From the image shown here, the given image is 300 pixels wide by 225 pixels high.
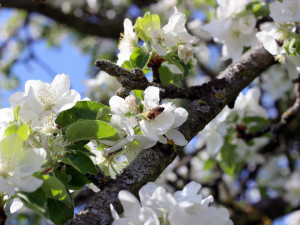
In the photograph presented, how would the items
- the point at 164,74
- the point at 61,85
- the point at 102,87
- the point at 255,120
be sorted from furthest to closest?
1. the point at 102,87
2. the point at 255,120
3. the point at 164,74
4. the point at 61,85

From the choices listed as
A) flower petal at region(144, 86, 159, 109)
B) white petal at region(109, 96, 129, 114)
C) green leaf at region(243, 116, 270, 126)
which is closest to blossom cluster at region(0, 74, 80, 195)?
white petal at region(109, 96, 129, 114)

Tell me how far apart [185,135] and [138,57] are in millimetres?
367

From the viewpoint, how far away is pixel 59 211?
109cm

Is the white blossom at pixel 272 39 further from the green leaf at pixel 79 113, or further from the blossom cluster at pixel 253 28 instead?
the green leaf at pixel 79 113

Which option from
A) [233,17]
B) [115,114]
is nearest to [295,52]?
[233,17]

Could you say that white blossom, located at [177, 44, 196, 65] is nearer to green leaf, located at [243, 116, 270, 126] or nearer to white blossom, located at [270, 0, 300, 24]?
white blossom, located at [270, 0, 300, 24]

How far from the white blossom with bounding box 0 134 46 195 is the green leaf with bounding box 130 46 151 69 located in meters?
0.65

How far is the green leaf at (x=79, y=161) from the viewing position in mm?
1087

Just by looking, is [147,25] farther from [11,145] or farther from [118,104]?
[11,145]

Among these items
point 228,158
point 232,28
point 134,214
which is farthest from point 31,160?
point 228,158

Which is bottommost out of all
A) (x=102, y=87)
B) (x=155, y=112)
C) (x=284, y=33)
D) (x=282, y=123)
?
(x=102, y=87)

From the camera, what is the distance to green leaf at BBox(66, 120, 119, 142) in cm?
112

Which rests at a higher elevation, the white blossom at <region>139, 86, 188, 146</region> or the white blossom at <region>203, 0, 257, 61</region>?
the white blossom at <region>203, 0, 257, 61</region>

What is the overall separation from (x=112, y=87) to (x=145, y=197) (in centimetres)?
191
